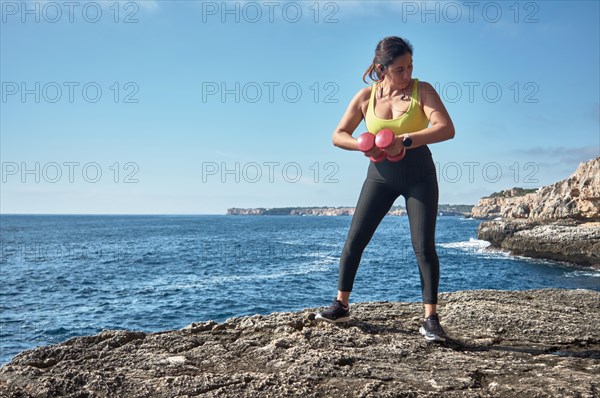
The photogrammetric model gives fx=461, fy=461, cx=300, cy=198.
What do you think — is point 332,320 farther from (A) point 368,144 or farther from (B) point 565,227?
(B) point 565,227

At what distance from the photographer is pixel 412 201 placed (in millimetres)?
4172

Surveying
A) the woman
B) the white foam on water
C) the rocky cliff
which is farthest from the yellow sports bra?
the white foam on water

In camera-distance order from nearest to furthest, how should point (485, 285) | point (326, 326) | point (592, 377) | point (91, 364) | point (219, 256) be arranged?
point (592, 377), point (91, 364), point (326, 326), point (485, 285), point (219, 256)

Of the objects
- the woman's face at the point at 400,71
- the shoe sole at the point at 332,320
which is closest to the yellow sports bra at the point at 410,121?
the woman's face at the point at 400,71

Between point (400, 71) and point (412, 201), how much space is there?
1168 millimetres

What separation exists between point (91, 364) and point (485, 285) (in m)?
30.0

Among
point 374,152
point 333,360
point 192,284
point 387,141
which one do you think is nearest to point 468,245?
point 192,284

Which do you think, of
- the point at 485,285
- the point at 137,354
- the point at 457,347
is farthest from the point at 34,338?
the point at 485,285

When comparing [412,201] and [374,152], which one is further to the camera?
[412,201]

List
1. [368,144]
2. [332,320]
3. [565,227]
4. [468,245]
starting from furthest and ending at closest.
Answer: [468,245]
[565,227]
[332,320]
[368,144]

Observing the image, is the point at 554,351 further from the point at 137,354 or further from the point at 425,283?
the point at 137,354

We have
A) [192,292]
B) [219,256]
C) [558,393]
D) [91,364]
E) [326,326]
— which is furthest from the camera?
[219,256]

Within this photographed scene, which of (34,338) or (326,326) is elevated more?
(326,326)

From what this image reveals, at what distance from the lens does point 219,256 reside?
46.3 metres
